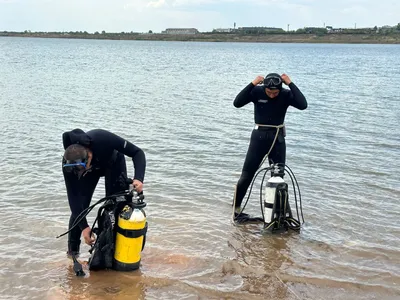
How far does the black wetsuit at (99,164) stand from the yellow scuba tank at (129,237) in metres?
0.36

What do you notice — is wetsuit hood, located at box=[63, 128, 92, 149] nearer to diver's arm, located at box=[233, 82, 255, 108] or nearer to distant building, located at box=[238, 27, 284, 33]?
diver's arm, located at box=[233, 82, 255, 108]

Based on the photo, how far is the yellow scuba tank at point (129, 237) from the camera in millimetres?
4840

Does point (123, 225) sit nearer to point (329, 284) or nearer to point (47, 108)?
point (329, 284)

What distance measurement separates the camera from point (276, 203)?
20.8ft

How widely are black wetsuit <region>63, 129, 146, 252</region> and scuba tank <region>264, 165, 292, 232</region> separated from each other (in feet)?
6.85

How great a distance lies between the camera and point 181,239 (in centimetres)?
634

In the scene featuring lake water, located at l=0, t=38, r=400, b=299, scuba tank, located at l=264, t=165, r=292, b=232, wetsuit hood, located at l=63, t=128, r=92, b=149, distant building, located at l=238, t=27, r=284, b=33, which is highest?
distant building, located at l=238, t=27, r=284, b=33

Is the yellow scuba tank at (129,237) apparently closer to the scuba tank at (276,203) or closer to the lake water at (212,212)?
the lake water at (212,212)

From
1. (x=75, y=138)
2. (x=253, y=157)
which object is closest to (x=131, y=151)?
(x=75, y=138)

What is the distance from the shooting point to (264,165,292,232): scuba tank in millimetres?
6305

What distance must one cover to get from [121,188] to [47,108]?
14.3 metres

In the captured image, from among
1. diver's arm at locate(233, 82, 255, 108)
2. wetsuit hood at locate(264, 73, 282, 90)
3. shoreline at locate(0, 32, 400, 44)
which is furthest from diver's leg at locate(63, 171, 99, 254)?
shoreline at locate(0, 32, 400, 44)

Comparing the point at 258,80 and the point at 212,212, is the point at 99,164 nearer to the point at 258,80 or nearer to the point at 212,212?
the point at 258,80

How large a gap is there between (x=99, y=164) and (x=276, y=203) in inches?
99.1
